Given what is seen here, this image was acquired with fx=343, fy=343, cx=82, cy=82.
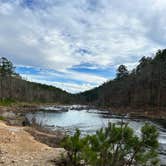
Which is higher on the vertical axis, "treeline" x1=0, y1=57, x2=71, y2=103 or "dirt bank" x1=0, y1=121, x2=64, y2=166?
"treeline" x1=0, y1=57, x2=71, y2=103

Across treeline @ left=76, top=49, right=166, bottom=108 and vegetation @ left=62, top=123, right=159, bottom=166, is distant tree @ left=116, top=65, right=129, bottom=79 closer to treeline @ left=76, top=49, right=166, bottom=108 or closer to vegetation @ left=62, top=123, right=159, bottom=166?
treeline @ left=76, top=49, right=166, bottom=108

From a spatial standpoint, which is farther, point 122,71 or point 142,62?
point 122,71

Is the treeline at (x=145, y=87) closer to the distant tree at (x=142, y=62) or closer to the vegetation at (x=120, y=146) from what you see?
the distant tree at (x=142, y=62)

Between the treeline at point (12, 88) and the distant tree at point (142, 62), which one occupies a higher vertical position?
the distant tree at point (142, 62)

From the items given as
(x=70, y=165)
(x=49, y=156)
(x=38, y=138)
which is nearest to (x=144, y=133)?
(x=70, y=165)

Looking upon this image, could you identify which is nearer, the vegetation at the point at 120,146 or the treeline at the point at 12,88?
the vegetation at the point at 120,146

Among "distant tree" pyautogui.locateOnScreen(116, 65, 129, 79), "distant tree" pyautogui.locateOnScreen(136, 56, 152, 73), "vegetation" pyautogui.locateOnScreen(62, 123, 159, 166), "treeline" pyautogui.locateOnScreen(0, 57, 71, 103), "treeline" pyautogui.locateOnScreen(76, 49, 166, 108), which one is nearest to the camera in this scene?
"vegetation" pyautogui.locateOnScreen(62, 123, 159, 166)

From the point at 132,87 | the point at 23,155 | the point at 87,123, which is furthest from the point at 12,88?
the point at 23,155

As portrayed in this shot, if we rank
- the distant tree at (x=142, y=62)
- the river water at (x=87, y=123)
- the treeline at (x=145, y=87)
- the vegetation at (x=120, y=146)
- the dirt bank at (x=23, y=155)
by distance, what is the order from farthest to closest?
the distant tree at (x=142, y=62)
the treeline at (x=145, y=87)
the river water at (x=87, y=123)
the dirt bank at (x=23, y=155)
the vegetation at (x=120, y=146)

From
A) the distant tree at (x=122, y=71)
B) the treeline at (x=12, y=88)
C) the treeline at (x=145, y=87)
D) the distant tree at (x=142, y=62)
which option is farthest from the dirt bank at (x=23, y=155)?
the distant tree at (x=122, y=71)

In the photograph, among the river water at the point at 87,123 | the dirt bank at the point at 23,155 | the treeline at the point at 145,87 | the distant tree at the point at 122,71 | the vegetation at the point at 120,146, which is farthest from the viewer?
the distant tree at the point at 122,71

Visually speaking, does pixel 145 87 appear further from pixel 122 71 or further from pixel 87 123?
pixel 87 123

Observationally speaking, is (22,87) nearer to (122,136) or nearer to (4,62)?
(4,62)

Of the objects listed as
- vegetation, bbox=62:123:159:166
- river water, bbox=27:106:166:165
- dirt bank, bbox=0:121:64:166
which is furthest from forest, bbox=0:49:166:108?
vegetation, bbox=62:123:159:166
